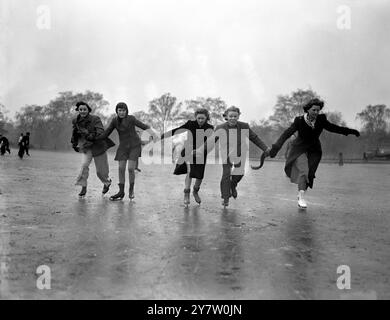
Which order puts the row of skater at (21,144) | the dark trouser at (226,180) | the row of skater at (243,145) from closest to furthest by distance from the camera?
the dark trouser at (226,180) < the row of skater at (243,145) < the row of skater at (21,144)

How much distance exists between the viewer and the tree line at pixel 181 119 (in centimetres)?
6228

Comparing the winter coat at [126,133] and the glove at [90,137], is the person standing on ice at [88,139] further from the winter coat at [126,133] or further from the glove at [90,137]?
the winter coat at [126,133]

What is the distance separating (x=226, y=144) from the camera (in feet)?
25.4

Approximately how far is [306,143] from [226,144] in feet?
4.89

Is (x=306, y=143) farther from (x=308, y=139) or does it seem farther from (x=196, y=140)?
(x=196, y=140)

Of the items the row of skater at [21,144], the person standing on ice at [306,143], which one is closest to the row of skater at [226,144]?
the person standing on ice at [306,143]

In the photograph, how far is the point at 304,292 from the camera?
114 inches

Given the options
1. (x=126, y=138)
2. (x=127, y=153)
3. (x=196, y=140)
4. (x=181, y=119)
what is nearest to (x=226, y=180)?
(x=196, y=140)

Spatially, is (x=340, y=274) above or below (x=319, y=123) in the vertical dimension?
below
